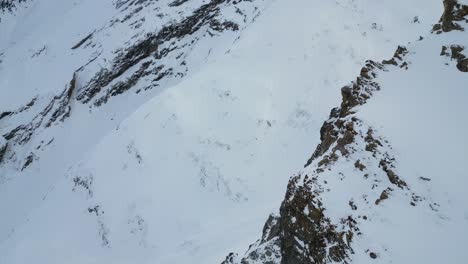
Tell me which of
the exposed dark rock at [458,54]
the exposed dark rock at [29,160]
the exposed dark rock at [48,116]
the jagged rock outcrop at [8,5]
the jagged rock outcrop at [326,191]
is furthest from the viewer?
the jagged rock outcrop at [8,5]

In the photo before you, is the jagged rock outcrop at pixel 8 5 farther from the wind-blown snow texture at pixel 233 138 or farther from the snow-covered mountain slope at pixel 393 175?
the snow-covered mountain slope at pixel 393 175

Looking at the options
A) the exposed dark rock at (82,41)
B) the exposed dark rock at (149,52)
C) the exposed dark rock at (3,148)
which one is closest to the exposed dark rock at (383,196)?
the exposed dark rock at (149,52)

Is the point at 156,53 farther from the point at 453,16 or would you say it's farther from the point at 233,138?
the point at 453,16

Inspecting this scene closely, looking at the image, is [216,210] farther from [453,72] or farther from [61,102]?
[61,102]

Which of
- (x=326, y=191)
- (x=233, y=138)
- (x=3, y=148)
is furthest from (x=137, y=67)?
(x=326, y=191)

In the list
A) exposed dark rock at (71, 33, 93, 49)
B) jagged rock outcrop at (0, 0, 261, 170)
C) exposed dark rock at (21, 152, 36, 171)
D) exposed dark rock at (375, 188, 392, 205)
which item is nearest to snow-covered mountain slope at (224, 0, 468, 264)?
exposed dark rock at (375, 188, 392, 205)

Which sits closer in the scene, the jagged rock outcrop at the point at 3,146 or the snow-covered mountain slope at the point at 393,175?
the snow-covered mountain slope at the point at 393,175
